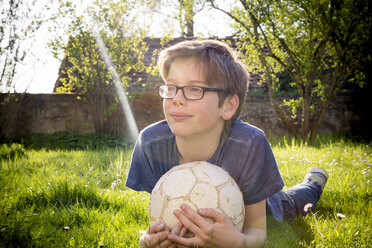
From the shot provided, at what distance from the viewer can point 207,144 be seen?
2.37 metres

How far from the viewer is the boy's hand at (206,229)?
180 cm

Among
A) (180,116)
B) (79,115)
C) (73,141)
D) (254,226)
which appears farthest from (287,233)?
(79,115)

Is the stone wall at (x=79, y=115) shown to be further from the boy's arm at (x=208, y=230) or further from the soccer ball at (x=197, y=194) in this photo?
the boy's arm at (x=208, y=230)

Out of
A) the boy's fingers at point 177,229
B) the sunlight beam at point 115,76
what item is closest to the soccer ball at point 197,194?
the boy's fingers at point 177,229

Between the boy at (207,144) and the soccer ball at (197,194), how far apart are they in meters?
0.07

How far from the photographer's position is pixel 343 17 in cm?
688

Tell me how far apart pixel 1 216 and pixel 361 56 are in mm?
7907

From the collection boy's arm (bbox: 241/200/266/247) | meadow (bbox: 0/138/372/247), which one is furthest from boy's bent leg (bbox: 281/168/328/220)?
boy's arm (bbox: 241/200/266/247)

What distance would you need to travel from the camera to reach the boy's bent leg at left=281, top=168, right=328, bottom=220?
2.83 metres

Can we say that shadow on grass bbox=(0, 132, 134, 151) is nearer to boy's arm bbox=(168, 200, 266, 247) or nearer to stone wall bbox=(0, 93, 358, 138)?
stone wall bbox=(0, 93, 358, 138)

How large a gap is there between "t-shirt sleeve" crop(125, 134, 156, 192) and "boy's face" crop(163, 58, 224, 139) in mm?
562

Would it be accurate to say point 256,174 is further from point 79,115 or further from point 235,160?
point 79,115

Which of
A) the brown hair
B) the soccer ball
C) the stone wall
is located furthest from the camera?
the stone wall

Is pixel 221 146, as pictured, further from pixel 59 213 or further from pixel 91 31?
pixel 91 31
